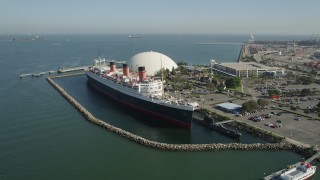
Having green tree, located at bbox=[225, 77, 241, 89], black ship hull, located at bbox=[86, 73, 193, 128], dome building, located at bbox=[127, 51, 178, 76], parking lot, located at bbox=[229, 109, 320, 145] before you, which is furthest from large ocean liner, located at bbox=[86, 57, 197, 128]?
dome building, located at bbox=[127, 51, 178, 76]

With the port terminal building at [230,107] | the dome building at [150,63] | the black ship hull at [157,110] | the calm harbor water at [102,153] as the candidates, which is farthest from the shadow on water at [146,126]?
the dome building at [150,63]

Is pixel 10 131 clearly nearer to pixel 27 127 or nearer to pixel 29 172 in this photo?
pixel 27 127

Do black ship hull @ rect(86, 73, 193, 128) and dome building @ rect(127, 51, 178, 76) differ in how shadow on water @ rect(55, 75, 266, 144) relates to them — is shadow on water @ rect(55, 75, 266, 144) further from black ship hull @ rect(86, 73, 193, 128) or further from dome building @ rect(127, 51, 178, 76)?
dome building @ rect(127, 51, 178, 76)

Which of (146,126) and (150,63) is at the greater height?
(150,63)

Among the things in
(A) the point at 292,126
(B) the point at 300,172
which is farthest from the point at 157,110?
(B) the point at 300,172

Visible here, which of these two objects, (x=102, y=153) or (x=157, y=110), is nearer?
(x=102, y=153)

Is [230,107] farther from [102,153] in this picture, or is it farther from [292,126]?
[102,153]
